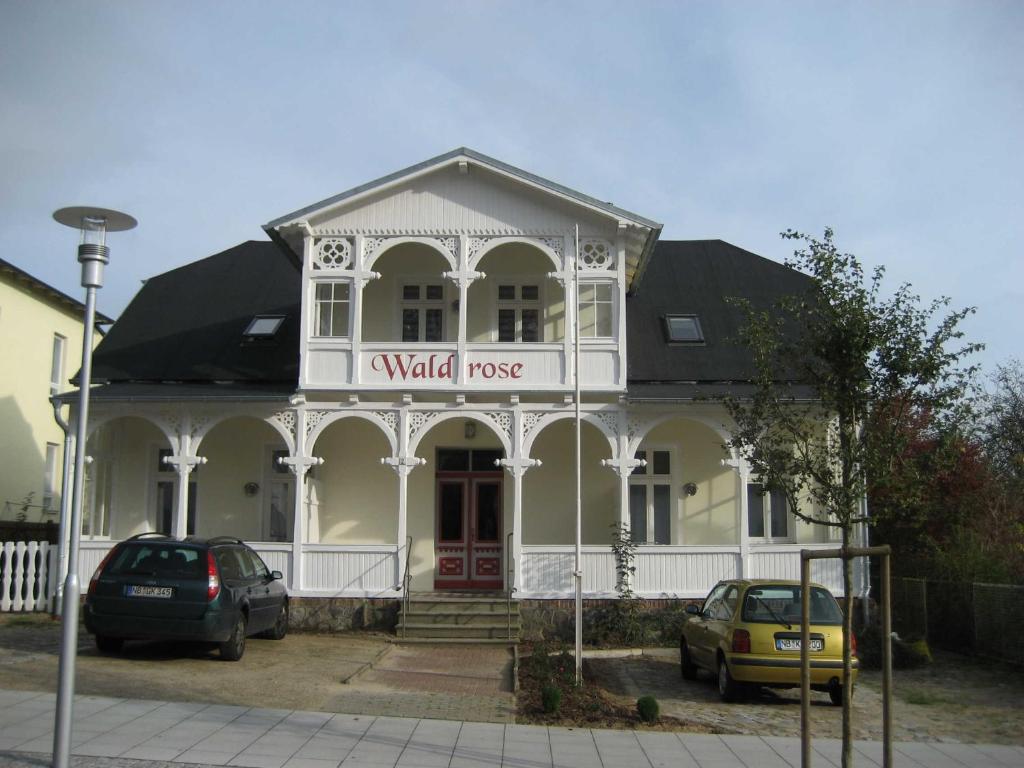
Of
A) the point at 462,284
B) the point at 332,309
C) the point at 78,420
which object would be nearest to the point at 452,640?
the point at 462,284

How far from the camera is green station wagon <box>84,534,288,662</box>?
41.7ft

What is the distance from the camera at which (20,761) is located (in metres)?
8.04

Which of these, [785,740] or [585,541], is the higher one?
[585,541]

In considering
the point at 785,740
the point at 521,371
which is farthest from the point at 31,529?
the point at 785,740

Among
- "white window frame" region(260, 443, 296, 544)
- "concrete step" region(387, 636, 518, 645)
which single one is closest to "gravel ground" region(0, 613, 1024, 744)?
"concrete step" region(387, 636, 518, 645)

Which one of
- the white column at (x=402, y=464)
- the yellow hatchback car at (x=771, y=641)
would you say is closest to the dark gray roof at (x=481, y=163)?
the white column at (x=402, y=464)

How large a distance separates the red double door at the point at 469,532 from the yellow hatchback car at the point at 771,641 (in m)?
7.65

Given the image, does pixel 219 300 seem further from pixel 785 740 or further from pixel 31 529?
pixel 785 740

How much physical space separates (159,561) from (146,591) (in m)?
0.42

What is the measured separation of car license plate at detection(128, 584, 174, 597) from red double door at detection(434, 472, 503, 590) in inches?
305

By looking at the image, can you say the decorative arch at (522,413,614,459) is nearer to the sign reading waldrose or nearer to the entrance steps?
the sign reading waldrose

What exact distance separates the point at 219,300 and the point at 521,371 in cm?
778

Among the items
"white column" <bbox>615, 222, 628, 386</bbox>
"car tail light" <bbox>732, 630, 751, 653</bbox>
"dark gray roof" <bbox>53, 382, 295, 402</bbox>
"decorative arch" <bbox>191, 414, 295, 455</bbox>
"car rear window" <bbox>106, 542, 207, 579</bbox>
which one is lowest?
"car tail light" <bbox>732, 630, 751, 653</bbox>

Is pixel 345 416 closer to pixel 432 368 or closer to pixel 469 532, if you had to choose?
pixel 432 368
